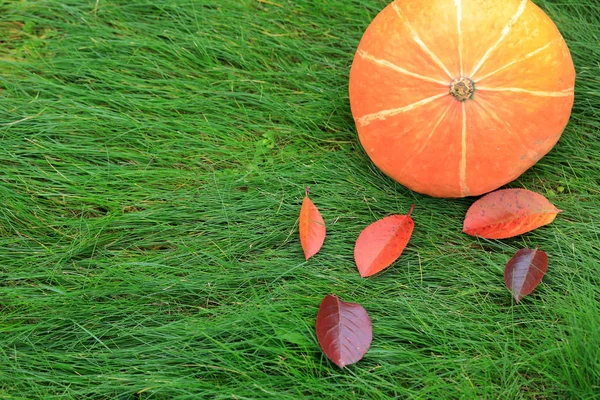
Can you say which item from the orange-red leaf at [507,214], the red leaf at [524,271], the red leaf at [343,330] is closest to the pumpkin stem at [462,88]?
the orange-red leaf at [507,214]

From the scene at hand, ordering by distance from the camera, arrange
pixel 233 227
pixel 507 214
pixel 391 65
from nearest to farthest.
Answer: pixel 391 65
pixel 507 214
pixel 233 227

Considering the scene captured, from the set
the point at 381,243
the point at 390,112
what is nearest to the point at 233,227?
the point at 381,243

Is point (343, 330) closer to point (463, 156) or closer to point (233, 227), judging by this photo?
point (233, 227)


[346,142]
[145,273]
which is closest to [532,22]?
[346,142]

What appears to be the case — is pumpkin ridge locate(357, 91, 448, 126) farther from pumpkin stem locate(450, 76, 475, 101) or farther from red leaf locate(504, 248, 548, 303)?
red leaf locate(504, 248, 548, 303)

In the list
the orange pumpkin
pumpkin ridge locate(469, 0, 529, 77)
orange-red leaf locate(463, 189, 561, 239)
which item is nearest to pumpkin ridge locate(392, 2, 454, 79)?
the orange pumpkin
